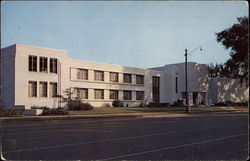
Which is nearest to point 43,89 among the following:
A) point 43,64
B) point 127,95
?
point 43,64

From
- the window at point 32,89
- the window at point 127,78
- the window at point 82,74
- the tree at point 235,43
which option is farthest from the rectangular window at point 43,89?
the tree at point 235,43

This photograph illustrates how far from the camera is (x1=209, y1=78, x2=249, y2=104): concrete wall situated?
8269cm

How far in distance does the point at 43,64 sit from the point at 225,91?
46176 millimetres

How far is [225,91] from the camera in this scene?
84125mm

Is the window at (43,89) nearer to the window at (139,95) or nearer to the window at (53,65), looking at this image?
the window at (53,65)

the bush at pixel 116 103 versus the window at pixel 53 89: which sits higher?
the window at pixel 53 89

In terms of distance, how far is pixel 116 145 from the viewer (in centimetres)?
1205

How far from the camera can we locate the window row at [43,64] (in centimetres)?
5100

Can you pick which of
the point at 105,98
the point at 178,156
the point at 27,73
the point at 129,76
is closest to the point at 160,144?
the point at 178,156

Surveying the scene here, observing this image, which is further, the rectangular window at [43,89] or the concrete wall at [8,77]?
the rectangular window at [43,89]

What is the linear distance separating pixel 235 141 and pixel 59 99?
41638 millimetres

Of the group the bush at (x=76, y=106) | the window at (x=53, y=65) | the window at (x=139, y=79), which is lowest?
the bush at (x=76, y=106)

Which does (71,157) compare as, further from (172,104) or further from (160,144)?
(172,104)

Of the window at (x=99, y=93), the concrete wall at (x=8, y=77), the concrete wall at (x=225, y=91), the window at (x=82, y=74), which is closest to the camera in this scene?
the concrete wall at (x=8, y=77)
